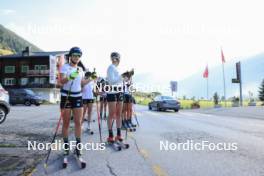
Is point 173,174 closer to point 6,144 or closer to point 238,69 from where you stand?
point 6,144

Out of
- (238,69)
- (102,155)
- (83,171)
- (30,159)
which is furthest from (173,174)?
(238,69)

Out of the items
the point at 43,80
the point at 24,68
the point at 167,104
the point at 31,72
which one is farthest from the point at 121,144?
the point at 24,68

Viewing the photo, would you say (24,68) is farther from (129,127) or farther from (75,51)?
(75,51)

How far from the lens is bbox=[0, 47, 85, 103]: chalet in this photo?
209 ft

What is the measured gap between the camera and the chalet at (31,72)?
63.6 meters

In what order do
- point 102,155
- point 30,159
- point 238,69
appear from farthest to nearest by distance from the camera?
point 238,69, point 102,155, point 30,159

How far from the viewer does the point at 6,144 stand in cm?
670

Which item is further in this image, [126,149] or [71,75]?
[126,149]

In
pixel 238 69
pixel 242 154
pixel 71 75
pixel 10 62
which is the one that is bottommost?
pixel 242 154

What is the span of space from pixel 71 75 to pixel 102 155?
Answer: 1826mm

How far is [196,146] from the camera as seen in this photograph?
6734 mm

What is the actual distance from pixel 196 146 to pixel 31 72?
2515 inches

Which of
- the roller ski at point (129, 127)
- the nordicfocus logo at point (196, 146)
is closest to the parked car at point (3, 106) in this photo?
the roller ski at point (129, 127)

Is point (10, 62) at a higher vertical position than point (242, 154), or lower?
higher
